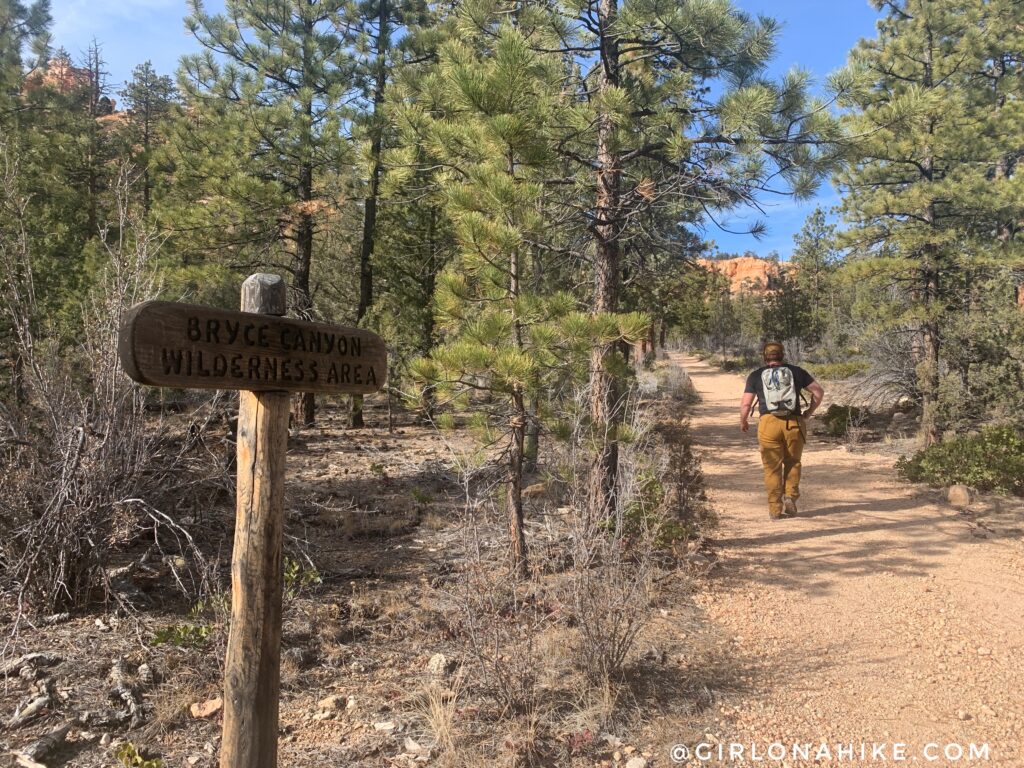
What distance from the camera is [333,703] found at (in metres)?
3.22

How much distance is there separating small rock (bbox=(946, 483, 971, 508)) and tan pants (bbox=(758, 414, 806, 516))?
1.92m

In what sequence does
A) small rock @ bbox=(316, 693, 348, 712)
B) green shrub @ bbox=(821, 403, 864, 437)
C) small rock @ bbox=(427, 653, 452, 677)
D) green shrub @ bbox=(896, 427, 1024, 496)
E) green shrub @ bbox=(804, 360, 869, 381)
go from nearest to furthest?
1. small rock @ bbox=(316, 693, 348, 712)
2. small rock @ bbox=(427, 653, 452, 677)
3. green shrub @ bbox=(896, 427, 1024, 496)
4. green shrub @ bbox=(821, 403, 864, 437)
5. green shrub @ bbox=(804, 360, 869, 381)

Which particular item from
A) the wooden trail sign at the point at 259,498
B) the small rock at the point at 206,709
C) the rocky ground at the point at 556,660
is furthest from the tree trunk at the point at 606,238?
the wooden trail sign at the point at 259,498

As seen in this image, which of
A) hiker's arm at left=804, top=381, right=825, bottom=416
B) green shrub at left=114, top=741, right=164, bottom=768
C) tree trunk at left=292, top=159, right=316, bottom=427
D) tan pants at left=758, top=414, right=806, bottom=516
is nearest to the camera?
green shrub at left=114, top=741, right=164, bottom=768

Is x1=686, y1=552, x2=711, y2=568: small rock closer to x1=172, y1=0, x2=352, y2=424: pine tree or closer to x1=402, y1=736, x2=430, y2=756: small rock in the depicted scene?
x1=402, y1=736, x2=430, y2=756: small rock

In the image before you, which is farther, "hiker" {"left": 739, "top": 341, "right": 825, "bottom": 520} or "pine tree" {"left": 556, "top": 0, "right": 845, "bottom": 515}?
"hiker" {"left": 739, "top": 341, "right": 825, "bottom": 520}

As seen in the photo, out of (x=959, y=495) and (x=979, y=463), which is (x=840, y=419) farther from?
(x=959, y=495)

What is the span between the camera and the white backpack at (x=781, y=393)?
6.20m

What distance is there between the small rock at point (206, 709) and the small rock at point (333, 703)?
0.48m

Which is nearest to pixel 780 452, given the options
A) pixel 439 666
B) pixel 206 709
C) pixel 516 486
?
pixel 516 486

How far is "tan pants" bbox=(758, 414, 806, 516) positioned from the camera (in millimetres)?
6270

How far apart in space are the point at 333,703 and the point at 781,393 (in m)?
4.93

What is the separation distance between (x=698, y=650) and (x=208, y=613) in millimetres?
3104

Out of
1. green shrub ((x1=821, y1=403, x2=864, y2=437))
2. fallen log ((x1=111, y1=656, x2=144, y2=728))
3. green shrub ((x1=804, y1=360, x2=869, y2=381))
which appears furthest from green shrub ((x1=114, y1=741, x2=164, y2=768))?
green shrub ((x1=804, y1=360, x2=869, y2=381))
